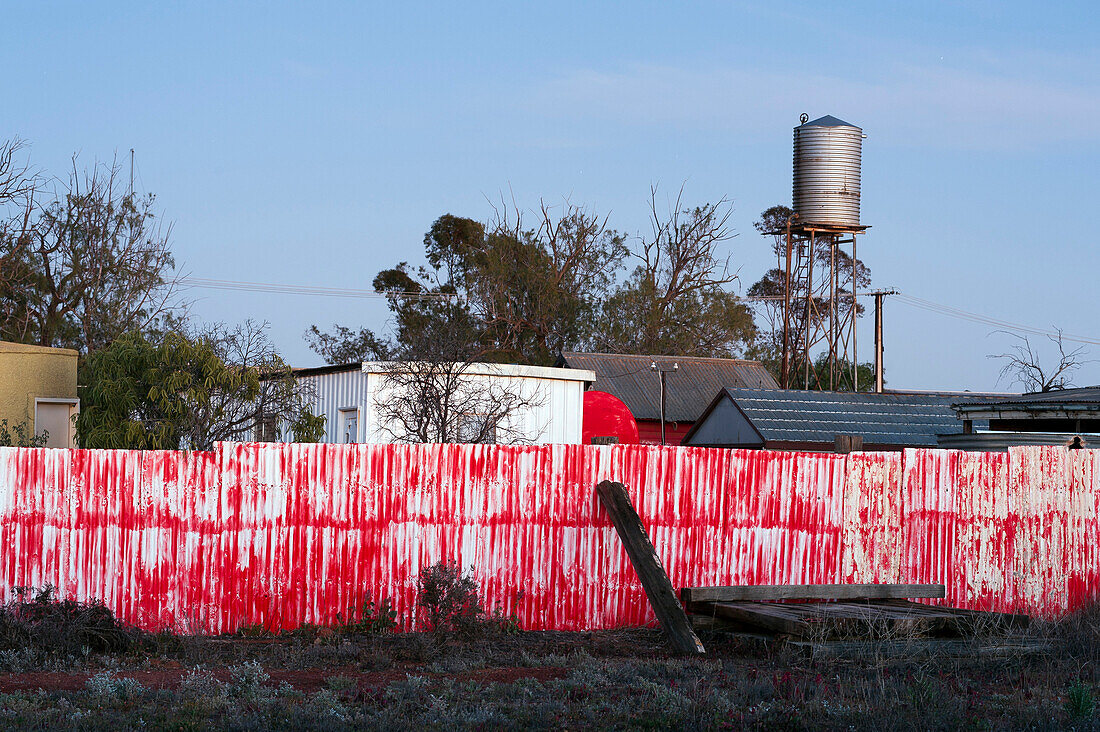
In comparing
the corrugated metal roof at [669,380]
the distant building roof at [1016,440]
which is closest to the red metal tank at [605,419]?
the distant building roof at [1016,440]

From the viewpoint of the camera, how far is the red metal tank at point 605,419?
2388 centimetres

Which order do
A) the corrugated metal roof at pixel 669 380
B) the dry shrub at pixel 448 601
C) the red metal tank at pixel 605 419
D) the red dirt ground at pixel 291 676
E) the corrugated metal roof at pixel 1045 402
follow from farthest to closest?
the corrugated metal roof at pixel 669 380 → the red metal tank at pixel 605 419 → the corrugated metal roof at pixel 1045 402 → the dry shrub at pixel 448 601 → the red dirt ground at pixel 291 676

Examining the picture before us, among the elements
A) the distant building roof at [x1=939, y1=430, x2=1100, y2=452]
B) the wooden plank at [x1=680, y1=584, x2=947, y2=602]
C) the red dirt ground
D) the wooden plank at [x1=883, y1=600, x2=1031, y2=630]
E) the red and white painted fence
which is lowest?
the red dirt ground

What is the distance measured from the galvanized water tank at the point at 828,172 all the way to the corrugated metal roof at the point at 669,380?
6744 millimetres

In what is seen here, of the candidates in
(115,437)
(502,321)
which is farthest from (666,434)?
(115,437)

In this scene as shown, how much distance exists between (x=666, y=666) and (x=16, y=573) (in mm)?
5011

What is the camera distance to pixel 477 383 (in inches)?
722

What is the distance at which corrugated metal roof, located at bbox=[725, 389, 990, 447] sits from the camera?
23.1m

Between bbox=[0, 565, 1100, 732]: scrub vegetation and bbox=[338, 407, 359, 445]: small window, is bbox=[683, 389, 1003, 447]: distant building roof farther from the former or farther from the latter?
bbox=[0, 565, 1100, 732]: scrub vegetation

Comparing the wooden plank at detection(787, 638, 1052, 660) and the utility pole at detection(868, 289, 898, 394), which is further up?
the utility pole at detection(868, 289, 898, 394)

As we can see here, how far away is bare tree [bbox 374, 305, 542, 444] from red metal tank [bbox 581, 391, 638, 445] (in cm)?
472

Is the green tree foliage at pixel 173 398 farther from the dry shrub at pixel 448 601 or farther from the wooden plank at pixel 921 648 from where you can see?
the wooden plank at pixel 921 648

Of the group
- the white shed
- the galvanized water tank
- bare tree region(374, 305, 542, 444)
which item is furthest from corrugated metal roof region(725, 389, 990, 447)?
the galvanized water tank

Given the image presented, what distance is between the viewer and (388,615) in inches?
376
